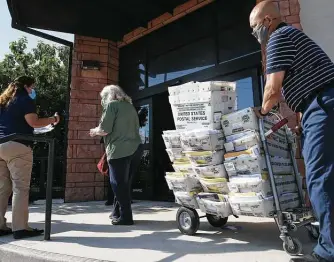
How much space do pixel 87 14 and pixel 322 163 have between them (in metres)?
5.19

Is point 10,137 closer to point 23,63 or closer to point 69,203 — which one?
point 69,203

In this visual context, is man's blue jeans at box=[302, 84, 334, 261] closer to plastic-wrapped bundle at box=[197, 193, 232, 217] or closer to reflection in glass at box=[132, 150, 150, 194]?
plastic-wrapped bundle at box=[197, 193, 232, 217]

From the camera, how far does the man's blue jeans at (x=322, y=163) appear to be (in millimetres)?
1810

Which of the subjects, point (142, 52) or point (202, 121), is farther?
→ point (142, 52)

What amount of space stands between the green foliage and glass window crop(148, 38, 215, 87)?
621 cm

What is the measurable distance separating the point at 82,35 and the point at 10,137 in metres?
3.94

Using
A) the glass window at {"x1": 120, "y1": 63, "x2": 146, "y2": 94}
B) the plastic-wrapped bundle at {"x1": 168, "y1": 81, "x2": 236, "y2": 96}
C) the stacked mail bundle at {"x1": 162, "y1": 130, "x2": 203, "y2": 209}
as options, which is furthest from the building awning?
the stacked mail bundle at {"x1": 162, "y1": 130, "x2": 203, "y2": 209}

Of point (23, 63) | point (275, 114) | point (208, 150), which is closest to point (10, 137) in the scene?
point (208, 150)

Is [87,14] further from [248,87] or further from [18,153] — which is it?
[18,153]

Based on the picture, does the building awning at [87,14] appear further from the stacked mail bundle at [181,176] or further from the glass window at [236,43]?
the stacked mail bundle at [181,176]

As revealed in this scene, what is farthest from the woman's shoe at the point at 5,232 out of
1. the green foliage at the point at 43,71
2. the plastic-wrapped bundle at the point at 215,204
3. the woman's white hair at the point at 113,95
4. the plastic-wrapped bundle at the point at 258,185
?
the green foliage at the point at 43,71

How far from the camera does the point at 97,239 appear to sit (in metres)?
3.02

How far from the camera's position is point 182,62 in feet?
18.6

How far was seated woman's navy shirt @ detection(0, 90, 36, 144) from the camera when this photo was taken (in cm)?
324
